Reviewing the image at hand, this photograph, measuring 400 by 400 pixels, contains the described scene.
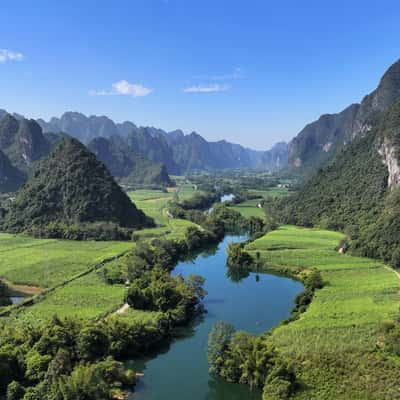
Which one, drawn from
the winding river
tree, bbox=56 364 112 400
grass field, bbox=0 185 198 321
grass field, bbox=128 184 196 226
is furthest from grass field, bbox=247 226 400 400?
grass field, bbox=128 184 196 226

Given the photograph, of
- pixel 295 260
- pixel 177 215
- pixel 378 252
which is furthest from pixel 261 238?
pixel 177 215

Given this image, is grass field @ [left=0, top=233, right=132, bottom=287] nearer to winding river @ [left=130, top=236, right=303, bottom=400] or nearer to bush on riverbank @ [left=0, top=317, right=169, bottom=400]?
winding river @ [left=130, top=236, right=303, bottom=400]

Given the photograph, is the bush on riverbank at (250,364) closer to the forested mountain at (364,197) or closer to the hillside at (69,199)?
the forested mountain at (364,197)

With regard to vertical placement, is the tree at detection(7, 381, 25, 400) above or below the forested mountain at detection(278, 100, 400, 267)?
below

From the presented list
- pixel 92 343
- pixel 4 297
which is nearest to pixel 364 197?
pixel 92 343

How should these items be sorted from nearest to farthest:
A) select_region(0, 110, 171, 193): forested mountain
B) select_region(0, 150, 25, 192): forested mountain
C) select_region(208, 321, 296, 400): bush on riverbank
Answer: select_region(208, 321, 296, 400): bush on riverbank → select_region(0, 150, 25, 192): forested mountain → select_region(0, 110, 171, 193): forested mountain

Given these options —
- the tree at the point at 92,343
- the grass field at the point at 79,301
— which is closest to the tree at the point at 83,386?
the tree at the point at 92,343
